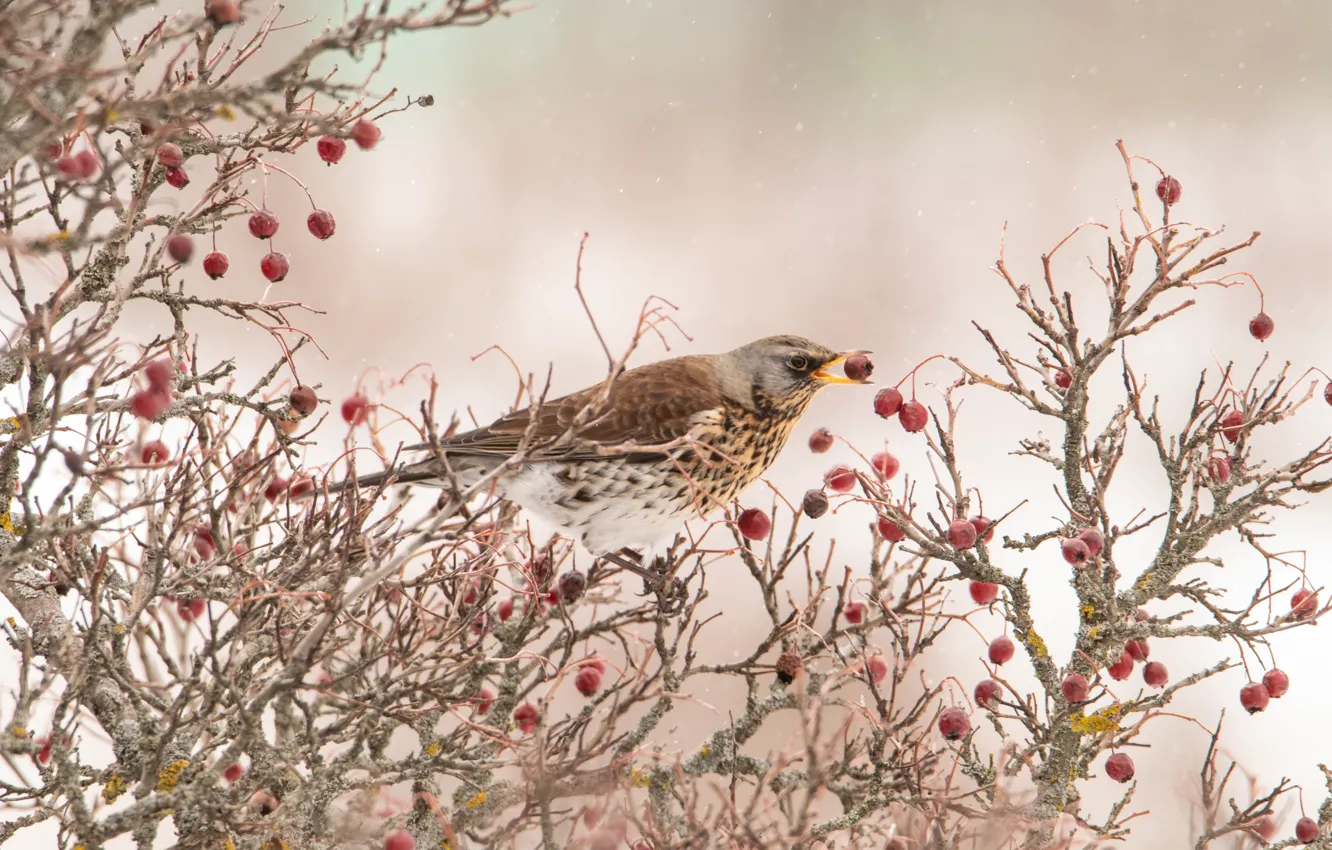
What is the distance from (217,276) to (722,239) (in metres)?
6.07

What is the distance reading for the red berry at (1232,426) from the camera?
2629 millimetres

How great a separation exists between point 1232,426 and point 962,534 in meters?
0.71

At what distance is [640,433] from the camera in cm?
348

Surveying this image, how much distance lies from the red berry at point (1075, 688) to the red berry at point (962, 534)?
35 cm

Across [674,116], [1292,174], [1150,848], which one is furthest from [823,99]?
[1150,848]

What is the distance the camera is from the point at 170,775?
2.28 m

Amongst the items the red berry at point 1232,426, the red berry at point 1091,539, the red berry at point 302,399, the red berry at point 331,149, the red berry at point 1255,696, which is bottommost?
the red berry at point 1255,696

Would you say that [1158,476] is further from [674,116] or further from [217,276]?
[217,276]

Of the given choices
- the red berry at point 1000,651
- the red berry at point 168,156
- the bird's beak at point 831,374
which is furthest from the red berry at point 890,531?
the red berry at point 168,156

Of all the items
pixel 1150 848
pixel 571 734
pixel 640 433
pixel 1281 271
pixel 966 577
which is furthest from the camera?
pixel 1281 271

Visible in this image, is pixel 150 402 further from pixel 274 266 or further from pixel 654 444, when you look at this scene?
pixel 654 444

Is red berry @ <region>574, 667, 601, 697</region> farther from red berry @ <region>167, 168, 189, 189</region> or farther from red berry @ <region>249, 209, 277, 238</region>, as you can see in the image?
red berry @ <region>167, 168, 189, 189</region>

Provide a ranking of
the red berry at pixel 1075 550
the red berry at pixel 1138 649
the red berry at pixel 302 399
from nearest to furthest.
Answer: the red berry at pixel 1075 550 < the red berry at pixel 302 399 < the red berry at pixel 1138 649

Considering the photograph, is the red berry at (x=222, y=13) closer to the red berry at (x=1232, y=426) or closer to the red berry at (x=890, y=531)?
the red berry at (x=890, y=531)
